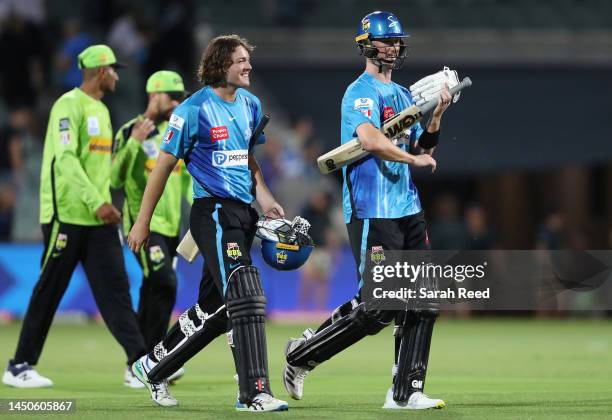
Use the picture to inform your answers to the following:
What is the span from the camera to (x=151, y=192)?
8.45 m

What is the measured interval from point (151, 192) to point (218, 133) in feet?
1.89

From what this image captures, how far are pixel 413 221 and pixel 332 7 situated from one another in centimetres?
1700

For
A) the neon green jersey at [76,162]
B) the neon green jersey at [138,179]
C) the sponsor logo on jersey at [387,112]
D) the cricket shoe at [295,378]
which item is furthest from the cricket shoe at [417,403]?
the neon green jersey at [138,179]

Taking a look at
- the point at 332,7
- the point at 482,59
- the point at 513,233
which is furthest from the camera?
the point at 513,233

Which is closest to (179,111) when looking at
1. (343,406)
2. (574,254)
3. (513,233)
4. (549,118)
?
(343,406)

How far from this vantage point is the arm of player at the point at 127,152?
11062 mm

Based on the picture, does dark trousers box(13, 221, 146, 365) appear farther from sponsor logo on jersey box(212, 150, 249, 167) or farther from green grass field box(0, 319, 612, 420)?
sponsor logo on jersey box(212, 150, 249, 167)

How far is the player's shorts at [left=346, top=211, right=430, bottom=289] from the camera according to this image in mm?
8594

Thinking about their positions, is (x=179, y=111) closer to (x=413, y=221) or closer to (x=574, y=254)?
(x=413, y=221)

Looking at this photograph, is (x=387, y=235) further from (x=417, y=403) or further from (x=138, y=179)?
(x=138, y=179)

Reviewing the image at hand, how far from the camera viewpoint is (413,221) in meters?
8.72

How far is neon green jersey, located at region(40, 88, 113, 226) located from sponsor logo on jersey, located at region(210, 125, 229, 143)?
2085mm

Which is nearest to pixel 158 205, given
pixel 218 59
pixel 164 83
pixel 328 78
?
pixel 164 83

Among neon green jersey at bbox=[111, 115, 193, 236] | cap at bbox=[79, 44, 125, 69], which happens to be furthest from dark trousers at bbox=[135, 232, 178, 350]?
cap at bbox=[79, 44, 125, 69]
